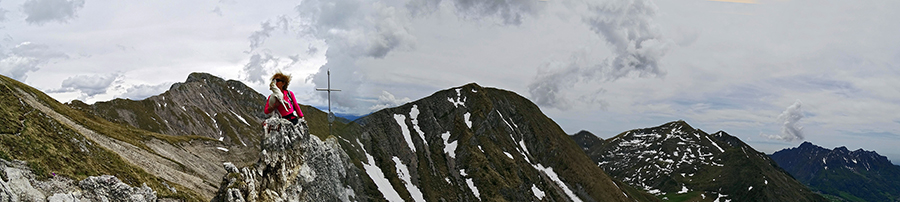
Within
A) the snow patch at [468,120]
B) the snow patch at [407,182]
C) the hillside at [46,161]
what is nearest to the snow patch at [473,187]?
the snow patch at [407,182]

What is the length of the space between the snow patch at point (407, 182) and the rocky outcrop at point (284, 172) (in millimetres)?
74647

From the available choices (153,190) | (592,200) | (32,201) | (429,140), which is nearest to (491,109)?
(429,140)

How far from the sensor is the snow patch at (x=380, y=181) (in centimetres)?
9128

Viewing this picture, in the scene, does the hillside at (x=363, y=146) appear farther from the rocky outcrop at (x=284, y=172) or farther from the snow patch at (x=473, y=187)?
the rocky outcrop at (x=284, y=172)

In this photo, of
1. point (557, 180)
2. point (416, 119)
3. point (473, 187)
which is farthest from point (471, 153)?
point (557, 180)

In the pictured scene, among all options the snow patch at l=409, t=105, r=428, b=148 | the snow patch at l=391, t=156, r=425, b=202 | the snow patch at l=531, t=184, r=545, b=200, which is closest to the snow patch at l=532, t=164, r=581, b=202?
the snow patch at l=531, t=184, r=545, b=200

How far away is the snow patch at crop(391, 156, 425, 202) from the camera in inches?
3942

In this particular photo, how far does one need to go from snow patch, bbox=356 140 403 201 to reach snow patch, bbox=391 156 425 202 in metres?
5.82

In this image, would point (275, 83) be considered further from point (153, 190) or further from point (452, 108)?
point (452, 108)

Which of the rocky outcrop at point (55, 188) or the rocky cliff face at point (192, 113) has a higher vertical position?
the rocky cliff face at point (192, 113)

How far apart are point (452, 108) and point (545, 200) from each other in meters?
42.2

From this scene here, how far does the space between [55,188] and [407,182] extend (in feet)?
274

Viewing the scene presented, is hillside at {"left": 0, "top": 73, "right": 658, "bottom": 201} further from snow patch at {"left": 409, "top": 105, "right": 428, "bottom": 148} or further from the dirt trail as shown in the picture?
snow patch at {"left": 409, "top": 105, "right": 428, "bottom": 148}

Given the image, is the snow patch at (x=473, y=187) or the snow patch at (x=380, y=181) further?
the snow patch at (x=473, y=187)
